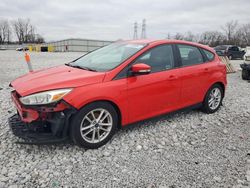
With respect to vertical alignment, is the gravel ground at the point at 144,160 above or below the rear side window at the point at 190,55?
below

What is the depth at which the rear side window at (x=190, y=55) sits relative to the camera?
386 cm

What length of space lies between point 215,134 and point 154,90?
4.27 feet

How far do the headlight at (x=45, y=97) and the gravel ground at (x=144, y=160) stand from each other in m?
0.75

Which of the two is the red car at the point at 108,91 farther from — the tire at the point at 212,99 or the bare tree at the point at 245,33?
the bare tree at the point at 245,33

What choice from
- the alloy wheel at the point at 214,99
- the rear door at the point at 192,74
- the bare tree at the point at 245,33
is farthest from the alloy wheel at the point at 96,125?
the bare tree at the point at 245,33

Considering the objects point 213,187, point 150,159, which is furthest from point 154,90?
point 213,187

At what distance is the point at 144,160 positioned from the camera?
2.76 metres

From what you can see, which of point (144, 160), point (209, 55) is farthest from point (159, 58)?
point (144, 160)

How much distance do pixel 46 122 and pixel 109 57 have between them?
1511 mm

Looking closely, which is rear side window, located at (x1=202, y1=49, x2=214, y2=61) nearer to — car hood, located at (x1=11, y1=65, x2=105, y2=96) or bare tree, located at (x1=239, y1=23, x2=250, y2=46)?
car hood, located at (x1=11, y1=65, x2=105, y2=96)

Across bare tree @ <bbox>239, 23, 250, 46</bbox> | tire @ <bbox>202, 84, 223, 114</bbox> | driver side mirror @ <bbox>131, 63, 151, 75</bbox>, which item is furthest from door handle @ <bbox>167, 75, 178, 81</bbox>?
bare tree @ <bbox>239, 23, 250, 46</bbox>

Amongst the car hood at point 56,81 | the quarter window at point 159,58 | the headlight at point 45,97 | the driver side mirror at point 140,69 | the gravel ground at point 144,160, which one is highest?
the quarter window at point 159,58

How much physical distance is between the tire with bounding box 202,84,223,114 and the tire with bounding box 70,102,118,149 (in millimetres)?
2184

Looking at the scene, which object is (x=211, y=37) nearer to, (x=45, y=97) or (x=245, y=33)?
(x=245, y=33)
